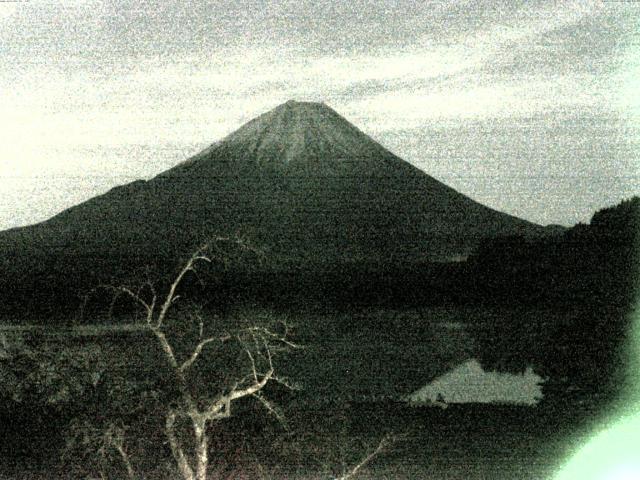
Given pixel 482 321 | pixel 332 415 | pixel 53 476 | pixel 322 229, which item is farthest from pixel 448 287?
pixel 322 229

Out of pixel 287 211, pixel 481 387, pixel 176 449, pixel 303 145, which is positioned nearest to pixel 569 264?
pixel 481 387

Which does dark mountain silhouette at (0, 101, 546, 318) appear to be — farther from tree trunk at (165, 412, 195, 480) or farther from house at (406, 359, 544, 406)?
tree trunk at (165, 412, 195, 480)

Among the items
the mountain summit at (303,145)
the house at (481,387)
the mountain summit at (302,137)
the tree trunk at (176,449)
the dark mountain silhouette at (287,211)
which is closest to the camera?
the tree trunk at (176,449)

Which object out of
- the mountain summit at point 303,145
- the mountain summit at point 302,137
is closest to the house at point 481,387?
the mountain summit at point 303,145

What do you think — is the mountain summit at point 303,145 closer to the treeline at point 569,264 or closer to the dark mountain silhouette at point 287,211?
the dark mountain silhouette at point 287,211

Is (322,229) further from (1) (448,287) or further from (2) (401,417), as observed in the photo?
(2) (401,417)

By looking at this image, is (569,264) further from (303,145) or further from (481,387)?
(303,145)
